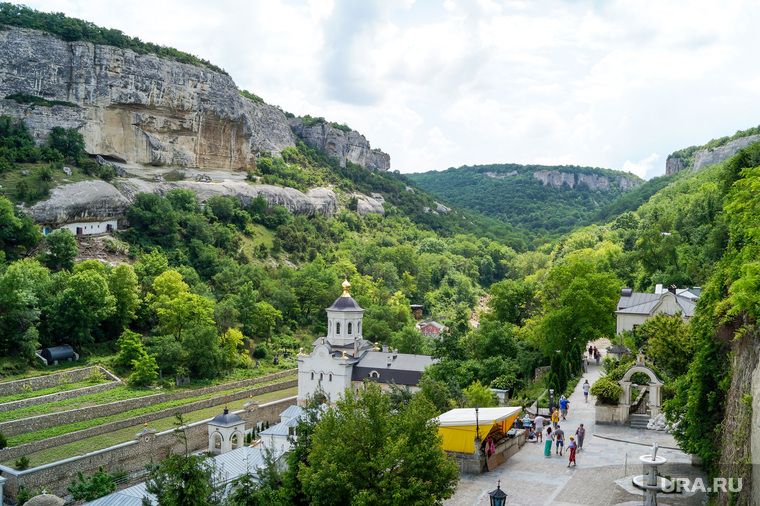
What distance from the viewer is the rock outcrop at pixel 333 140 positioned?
4434 inches

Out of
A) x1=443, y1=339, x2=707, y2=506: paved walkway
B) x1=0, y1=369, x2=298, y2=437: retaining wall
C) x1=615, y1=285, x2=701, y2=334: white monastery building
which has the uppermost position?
x1=615, y1=285, x2=701, y2=334: white monastery building

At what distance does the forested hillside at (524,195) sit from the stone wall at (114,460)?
366 feet

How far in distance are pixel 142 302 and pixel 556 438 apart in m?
30.9

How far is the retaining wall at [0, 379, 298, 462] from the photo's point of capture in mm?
23766

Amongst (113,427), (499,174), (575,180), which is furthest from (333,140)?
(575,180)

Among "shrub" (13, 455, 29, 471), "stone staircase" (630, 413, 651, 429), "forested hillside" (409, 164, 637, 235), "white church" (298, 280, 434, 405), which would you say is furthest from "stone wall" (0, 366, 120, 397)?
"forested hillside" (409, 164, 637, 235)

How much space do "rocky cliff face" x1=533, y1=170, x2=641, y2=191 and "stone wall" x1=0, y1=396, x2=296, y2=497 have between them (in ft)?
506

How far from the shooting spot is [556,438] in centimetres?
1825

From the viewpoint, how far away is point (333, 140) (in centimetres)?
11375

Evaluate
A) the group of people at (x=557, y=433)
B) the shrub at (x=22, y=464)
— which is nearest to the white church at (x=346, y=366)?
the group of people at (x=557, y=433)

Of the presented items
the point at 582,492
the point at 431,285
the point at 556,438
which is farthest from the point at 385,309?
the point at 582,492

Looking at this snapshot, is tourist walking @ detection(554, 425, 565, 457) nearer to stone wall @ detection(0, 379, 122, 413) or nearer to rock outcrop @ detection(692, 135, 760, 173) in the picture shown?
stone wall @ detection(0, 379, 122, 413)

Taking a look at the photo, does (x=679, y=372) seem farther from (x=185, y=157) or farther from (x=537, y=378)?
(x=185, y=157)

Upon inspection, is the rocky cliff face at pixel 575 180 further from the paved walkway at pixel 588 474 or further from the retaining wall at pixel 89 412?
the paved walkway at pixel 588 474
